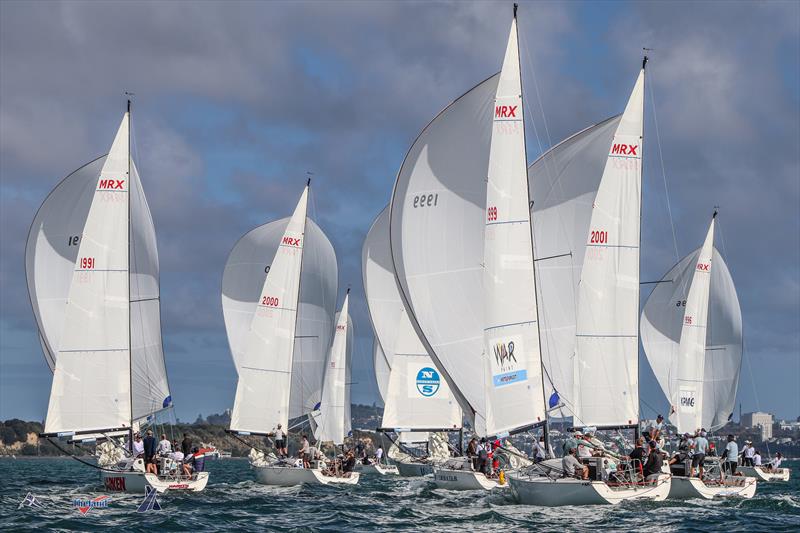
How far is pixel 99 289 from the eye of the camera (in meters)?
36.2

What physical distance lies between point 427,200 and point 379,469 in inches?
1007

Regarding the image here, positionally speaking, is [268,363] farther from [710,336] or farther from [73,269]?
[710,336]

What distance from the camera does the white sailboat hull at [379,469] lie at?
187 feet

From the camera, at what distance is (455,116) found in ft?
114

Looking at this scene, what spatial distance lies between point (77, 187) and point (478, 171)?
1800 centimetres

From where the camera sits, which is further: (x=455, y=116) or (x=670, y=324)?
(x=670, y=324)

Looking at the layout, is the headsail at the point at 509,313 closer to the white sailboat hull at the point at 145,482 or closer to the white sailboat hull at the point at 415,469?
the white sailboat hull at the point at 145,482

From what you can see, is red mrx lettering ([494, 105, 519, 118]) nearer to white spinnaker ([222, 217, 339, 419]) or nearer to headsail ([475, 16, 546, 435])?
headsail ([475, 16, 546, 435])

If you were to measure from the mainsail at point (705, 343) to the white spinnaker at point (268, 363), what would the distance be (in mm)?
18731

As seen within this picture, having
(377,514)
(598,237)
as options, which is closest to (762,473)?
(598,237)

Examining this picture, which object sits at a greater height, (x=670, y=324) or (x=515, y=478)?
(x=670, y=324)

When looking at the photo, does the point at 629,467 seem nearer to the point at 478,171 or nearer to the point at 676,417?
the point at 478,171

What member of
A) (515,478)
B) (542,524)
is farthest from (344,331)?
(542,524)

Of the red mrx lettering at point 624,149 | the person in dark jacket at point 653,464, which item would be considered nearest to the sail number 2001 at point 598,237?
the red mrx lettering at point 624,149
